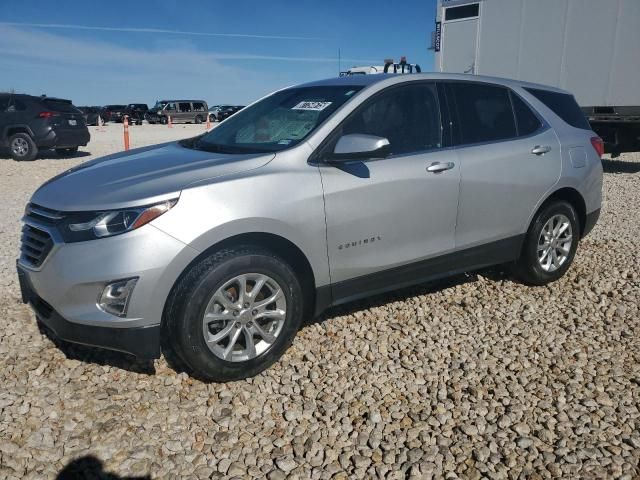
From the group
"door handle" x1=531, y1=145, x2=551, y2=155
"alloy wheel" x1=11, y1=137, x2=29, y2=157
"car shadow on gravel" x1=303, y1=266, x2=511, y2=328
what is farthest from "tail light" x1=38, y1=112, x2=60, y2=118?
"door handle" x1=531, y1=145, x2=551, y2=155

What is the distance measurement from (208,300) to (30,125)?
12714mm

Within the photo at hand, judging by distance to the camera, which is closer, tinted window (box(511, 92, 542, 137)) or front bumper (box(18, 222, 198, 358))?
front bumper (box(18, 222, 198, 358))

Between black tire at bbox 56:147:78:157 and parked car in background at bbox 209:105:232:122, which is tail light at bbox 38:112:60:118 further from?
parked car in background at bbox 209:105:232:122

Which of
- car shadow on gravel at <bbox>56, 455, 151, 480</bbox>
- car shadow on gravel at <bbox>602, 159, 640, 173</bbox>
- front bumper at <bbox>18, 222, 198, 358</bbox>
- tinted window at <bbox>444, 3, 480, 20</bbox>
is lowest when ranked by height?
car shadow on gravel at <bbox>602, 159, 640, 173</bbox>

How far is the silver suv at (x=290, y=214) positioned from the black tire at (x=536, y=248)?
0.02m

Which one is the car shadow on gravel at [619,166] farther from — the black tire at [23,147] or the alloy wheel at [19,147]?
the alloy wheel at [19,147]

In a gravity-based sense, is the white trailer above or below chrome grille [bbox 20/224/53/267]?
above

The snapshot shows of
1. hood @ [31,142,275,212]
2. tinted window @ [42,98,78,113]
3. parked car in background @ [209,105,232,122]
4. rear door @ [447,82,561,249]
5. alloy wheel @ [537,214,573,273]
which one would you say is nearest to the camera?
hood @ [31,142,275,212]

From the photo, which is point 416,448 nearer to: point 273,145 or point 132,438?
point 132,438

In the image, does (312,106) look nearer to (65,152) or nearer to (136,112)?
(65,152)

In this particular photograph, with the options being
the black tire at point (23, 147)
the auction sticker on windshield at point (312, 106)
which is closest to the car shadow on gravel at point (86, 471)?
the auction sticker on windshield at point (312, 106)

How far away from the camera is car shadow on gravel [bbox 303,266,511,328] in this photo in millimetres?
4203

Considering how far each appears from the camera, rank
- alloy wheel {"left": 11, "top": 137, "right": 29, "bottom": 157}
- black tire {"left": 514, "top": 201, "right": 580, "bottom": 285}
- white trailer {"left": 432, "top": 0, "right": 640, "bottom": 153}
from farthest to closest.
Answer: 1. alloy wheel {"left": 11, "top": 137, "right": 29, "bottom": 157}
2. white trailer {"left": 432, "top": 0, "right": 640, "bottom": 153}
3. black tire {"left": 514, "top": 201, "right": 580, "bottom": 285}

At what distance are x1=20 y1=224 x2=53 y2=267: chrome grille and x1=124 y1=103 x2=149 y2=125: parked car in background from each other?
40.9 meters
